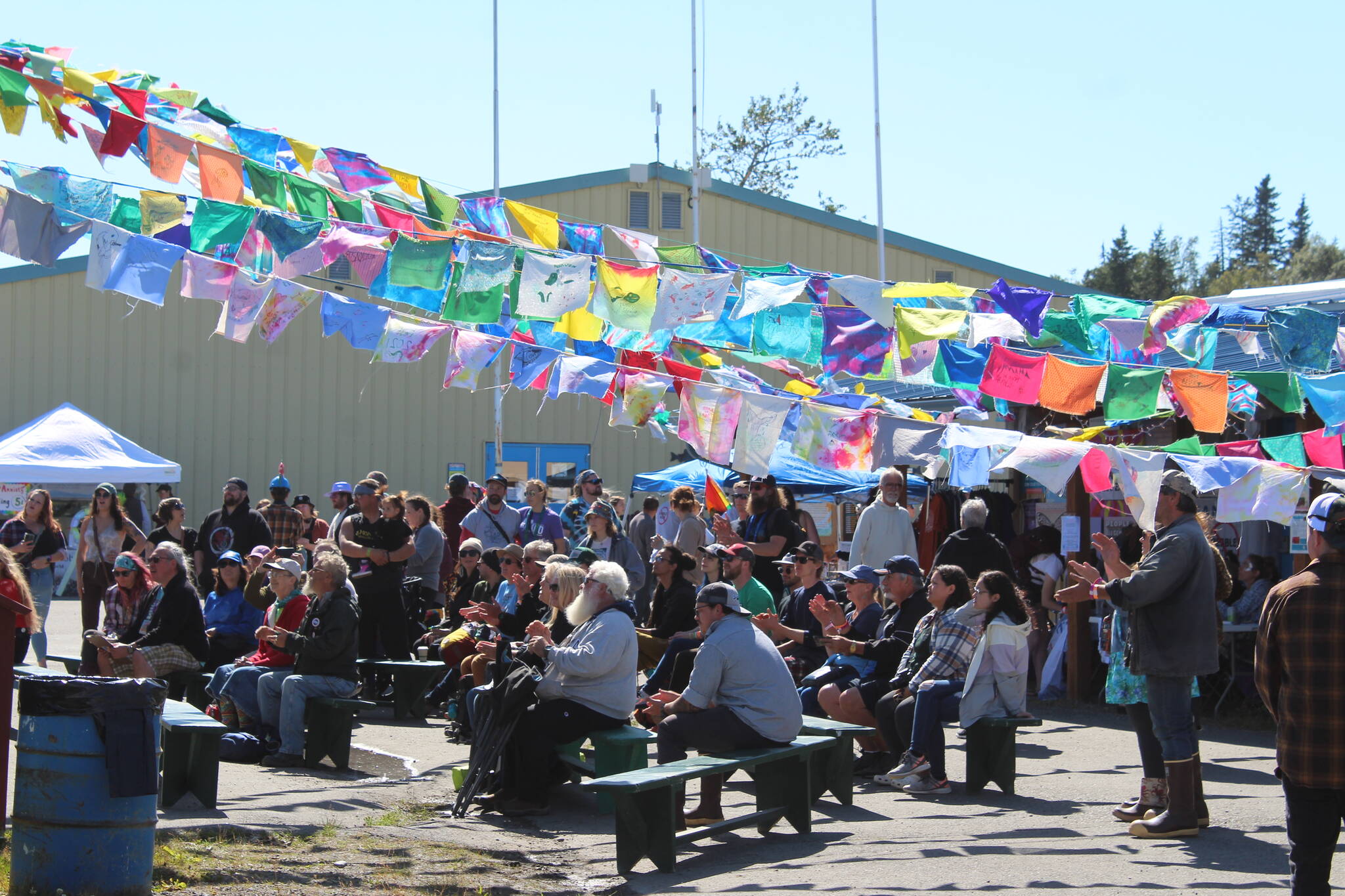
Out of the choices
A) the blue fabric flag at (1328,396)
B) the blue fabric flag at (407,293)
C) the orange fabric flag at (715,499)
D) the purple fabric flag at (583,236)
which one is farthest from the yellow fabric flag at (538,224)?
the orange fabric flag at (715,499)

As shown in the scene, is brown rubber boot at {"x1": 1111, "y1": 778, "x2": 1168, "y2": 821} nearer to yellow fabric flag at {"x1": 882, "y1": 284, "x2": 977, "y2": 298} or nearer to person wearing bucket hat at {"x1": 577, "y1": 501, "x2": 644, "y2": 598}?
yellow fabric flag at {"x1": 882, "y1": 284, "x2": 977, "y2": 298}

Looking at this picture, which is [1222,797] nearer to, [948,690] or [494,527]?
[948,690]

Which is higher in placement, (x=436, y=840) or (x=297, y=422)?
(x=297, y=422)

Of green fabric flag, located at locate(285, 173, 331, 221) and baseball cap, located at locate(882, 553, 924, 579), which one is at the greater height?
green fabric flag, located at locate(285, 173, 331, 221)

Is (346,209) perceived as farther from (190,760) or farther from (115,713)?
(115,713)

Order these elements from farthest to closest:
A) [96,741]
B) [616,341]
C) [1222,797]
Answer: [616,341] → [1222,797] → [96,741]

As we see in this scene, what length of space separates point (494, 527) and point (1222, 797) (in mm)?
7064

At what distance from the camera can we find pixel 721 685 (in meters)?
6.80

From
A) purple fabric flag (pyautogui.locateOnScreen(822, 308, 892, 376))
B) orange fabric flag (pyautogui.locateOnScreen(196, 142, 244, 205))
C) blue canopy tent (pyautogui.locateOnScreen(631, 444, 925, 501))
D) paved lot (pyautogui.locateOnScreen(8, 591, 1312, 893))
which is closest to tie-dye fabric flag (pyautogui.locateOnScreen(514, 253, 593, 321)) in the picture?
orange fabric flag (pyautogui.locateOnScreen(196, 142, 244, 205))

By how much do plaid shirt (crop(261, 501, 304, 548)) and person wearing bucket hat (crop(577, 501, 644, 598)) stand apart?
14.3ft

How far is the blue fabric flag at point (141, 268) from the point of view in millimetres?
8375

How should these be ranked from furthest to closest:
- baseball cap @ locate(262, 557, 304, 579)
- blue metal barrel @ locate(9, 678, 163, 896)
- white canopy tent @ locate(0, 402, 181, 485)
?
white canopy tent @ locate(0, 402, 181, 485) < baseball cap @ locate(262, 557, 304, 579) < blue metal barrel @ locate(9, 678, 163, 896)

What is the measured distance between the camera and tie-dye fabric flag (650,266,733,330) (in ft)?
30.0

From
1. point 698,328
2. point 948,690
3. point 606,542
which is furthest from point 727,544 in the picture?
point 948,690
